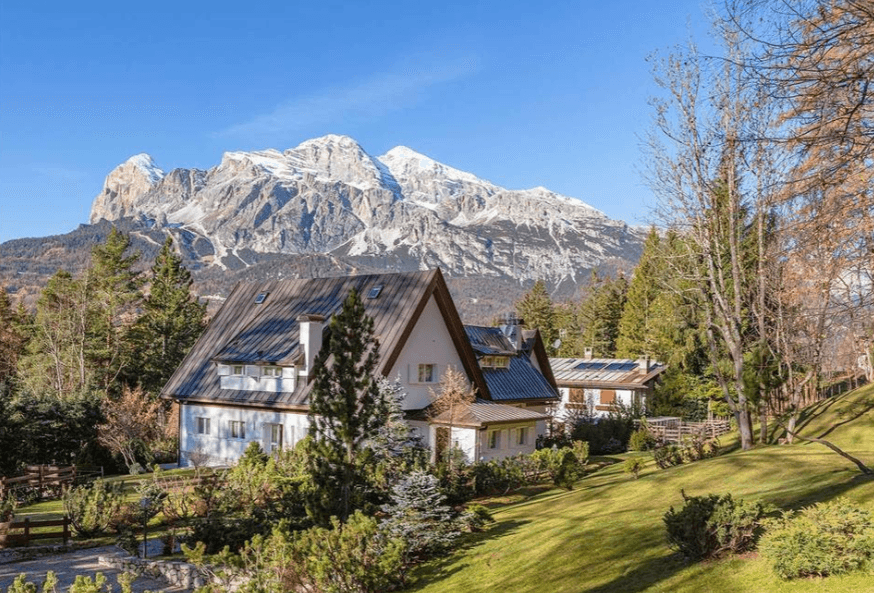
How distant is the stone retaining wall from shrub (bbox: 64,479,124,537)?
3833mm

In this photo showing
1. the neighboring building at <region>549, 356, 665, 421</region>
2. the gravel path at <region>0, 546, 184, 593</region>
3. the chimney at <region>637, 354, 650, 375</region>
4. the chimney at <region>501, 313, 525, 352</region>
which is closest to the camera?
the gravel path at <region>0, 546, 184, 593</region>

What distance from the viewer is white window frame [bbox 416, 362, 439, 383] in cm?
3042

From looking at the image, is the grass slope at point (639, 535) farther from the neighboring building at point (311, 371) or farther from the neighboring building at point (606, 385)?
the neighboring building at point (606, 385)

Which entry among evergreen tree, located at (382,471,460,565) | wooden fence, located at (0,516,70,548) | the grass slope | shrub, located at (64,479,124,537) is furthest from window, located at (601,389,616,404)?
wooden fence, located at (0,516,70,548)

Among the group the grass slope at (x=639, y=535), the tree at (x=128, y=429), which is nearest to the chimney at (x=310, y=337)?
the tree at (x=128, y=429)

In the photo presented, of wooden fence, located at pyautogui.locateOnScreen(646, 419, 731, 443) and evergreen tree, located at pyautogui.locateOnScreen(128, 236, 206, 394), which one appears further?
evergreen tree, located at pyautogui.locateOnScreen(128, 236, 206, 394)

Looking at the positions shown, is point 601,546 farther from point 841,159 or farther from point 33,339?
point 33,339

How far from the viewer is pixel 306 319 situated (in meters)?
29.5

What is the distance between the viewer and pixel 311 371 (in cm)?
2909

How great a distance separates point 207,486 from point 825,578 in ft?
54.1

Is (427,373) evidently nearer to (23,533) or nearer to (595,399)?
(23,533)

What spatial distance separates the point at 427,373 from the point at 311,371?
5122 millimetres

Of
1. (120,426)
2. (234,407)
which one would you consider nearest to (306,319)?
(234,407)

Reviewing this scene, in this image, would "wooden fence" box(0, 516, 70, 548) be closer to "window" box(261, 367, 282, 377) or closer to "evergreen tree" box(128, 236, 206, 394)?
"window" box(261, 367, 282, 377)
